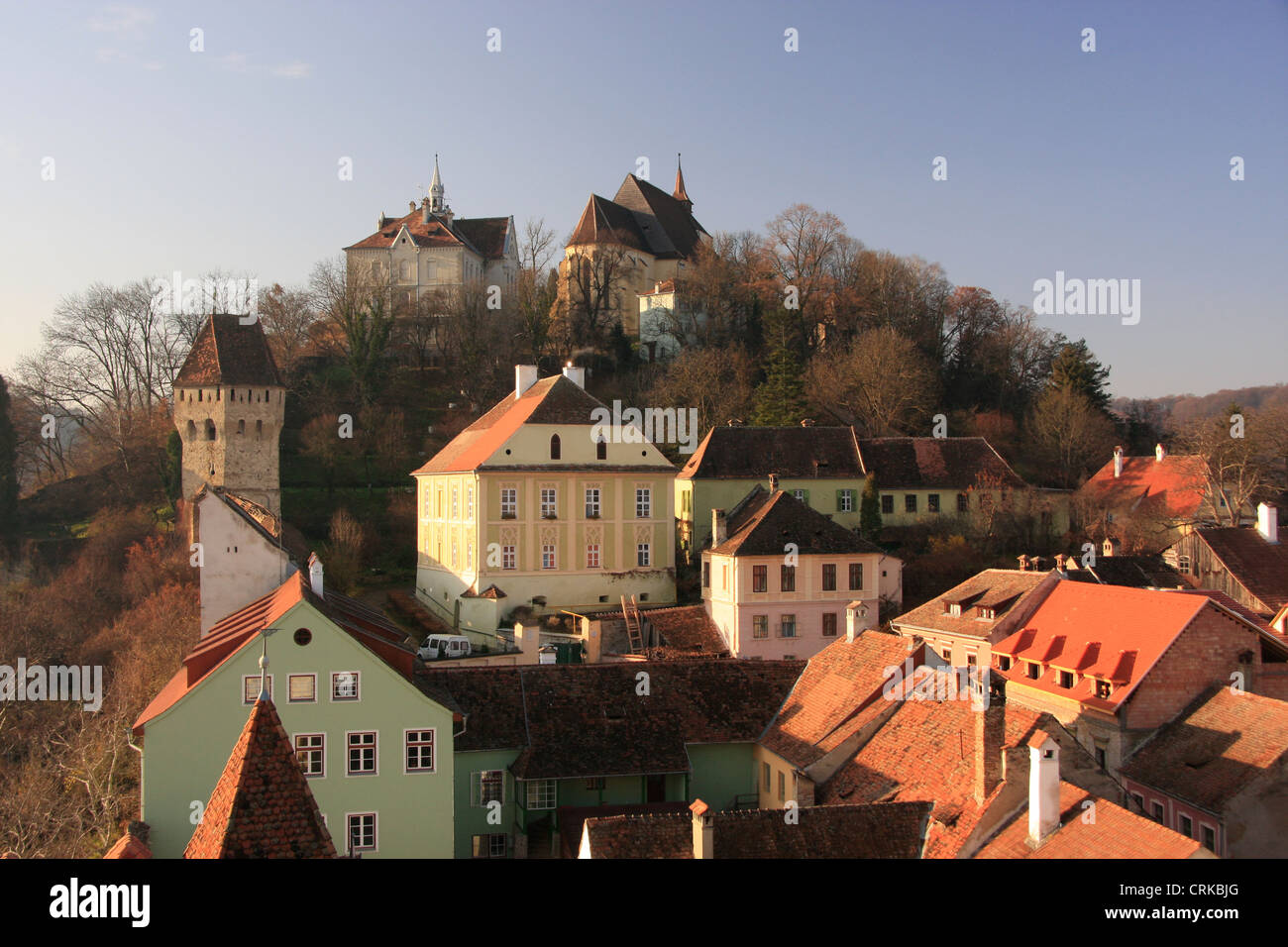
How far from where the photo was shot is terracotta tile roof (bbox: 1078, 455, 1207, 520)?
155ft

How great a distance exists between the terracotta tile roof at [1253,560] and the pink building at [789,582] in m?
12.8

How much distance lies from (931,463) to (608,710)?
29607mm

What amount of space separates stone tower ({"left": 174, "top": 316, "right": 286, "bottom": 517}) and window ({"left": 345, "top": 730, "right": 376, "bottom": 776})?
1417 inches

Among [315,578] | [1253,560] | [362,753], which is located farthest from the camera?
[1253,560]

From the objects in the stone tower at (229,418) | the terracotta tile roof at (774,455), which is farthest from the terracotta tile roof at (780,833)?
the stone tower at (229,418)

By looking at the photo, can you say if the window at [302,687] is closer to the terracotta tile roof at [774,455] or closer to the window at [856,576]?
the window at [856,576]

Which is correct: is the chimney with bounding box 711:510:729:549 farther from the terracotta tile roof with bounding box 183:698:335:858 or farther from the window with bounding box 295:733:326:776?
the terracotta tile roof with bounding box 183:698:335:858

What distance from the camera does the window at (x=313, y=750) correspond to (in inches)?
785

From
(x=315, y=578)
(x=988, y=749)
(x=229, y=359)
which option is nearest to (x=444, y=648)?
(x=315, y=578)

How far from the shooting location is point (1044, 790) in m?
14.3

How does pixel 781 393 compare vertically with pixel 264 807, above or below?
above

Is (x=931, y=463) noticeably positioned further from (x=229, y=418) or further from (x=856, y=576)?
(x=229, y=418)
